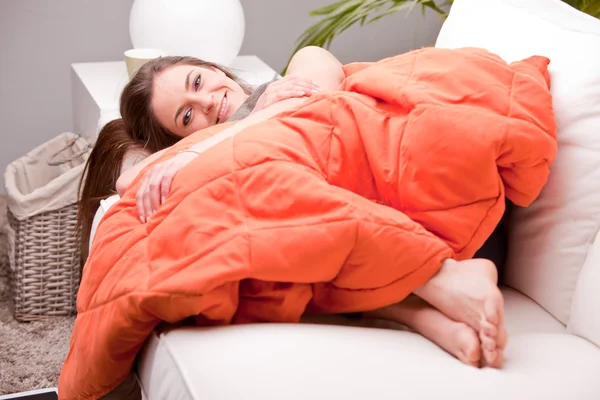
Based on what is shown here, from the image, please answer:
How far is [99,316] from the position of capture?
1.05m

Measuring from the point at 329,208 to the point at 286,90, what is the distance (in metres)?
0.50

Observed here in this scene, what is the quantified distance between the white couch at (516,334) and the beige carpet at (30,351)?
2.45 ft

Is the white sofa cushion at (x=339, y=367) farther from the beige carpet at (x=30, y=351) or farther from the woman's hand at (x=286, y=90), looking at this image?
the beige carpet at (x=30, y=351)

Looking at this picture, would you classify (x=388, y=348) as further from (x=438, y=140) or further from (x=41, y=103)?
(x=41, y=103)

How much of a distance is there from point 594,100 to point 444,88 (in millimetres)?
233

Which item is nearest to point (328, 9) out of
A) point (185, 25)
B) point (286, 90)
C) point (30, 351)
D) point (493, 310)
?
point (185, 25)

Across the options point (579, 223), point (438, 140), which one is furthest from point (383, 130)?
point (579, 223)

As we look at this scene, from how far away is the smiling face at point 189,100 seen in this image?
5.37 ft

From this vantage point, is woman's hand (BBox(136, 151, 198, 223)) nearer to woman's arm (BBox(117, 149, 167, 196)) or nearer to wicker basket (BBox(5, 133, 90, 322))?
woman's arm (BBox(117, 149, 167, 196))

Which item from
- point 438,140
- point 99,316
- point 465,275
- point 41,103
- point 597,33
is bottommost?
point 41,103

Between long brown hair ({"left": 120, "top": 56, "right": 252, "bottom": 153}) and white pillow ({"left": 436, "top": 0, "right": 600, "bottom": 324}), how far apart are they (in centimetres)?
75

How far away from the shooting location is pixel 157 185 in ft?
3.87

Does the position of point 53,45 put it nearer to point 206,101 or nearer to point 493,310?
point 206,101

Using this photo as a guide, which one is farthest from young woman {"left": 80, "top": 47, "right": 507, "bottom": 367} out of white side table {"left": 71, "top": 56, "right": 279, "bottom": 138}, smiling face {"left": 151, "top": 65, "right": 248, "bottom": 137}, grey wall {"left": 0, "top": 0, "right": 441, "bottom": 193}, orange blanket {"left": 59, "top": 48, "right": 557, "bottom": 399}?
grey wall {"left": 0, "top": 0, "right": 441, "bottom": 193}
